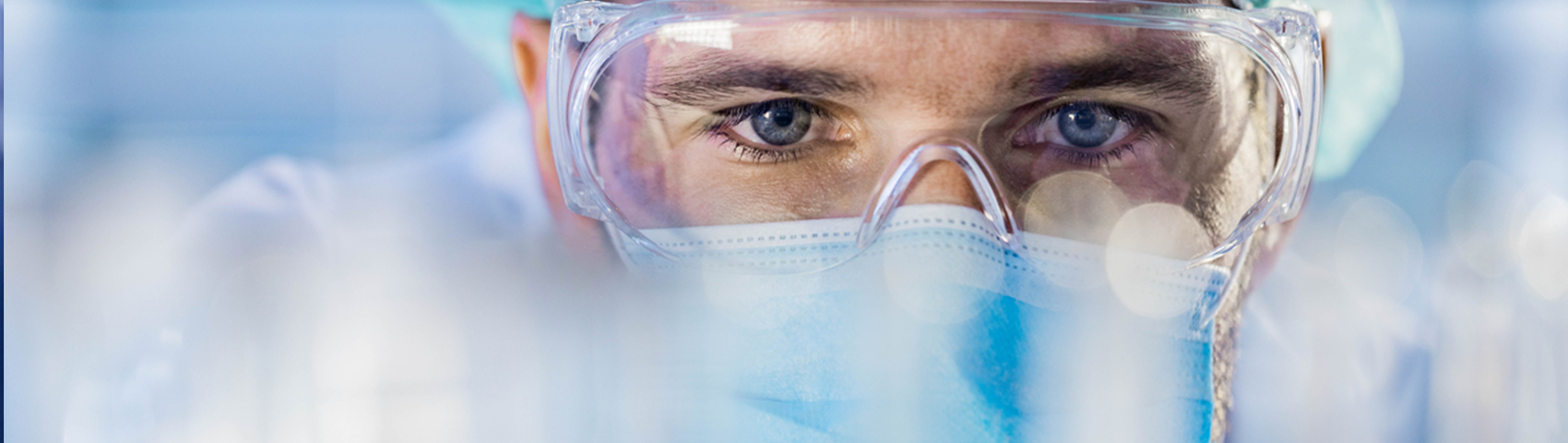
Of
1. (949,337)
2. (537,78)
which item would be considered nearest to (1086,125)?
(949,337)

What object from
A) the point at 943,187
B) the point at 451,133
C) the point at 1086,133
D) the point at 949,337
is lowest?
the point at 949,337

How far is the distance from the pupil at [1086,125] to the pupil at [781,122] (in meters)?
0.30

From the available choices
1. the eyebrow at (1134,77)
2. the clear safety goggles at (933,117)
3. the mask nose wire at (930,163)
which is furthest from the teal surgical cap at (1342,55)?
the mask nose wire at (930,163)

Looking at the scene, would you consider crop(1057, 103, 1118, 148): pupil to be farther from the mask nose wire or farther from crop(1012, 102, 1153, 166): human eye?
the mask nose wire

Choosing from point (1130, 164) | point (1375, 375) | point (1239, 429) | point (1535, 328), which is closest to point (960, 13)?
point (1130, 164)

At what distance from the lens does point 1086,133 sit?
3.18 ft

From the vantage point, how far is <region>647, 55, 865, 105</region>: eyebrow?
869 millimetres

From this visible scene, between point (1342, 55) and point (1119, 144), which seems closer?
point (1119, 144)

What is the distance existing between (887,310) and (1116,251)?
29 cm

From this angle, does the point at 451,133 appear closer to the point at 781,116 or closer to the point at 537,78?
the point at 537,78

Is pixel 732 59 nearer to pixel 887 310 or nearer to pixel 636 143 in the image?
pixel 636 143

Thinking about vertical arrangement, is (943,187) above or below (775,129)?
below

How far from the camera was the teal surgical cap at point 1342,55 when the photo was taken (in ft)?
4.44

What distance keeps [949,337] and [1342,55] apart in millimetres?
1067
